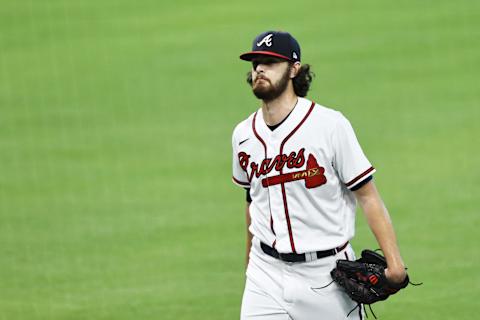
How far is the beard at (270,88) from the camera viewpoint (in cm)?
604

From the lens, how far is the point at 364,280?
599 centimetres

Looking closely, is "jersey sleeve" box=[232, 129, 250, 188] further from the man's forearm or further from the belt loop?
the man's forearm

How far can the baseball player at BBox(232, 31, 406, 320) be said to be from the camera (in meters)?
5.95

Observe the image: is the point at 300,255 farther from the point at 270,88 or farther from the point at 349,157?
the point at 270,88

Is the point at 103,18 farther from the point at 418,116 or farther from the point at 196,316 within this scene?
the point at 196,316

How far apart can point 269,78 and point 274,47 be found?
6.6 inches

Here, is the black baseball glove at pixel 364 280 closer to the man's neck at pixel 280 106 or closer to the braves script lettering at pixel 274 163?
the braves script lettering at pixel 274 163

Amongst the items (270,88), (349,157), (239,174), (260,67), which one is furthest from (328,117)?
(239,174)

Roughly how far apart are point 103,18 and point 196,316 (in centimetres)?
1368

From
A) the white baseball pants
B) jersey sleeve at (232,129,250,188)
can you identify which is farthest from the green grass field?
the white baseball pants

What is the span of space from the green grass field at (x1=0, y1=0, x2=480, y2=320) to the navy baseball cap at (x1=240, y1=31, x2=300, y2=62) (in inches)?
158

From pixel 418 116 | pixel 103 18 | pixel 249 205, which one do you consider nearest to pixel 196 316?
pixel 249 205

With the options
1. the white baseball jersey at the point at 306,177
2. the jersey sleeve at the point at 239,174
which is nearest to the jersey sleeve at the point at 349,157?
the white baseball jersey at the point at 306,177

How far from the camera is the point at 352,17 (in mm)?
20875
